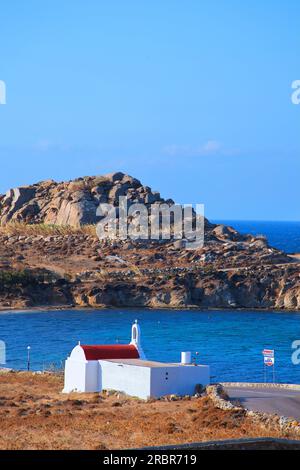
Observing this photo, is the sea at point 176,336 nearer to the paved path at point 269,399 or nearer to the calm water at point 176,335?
the calm water at point 176,335

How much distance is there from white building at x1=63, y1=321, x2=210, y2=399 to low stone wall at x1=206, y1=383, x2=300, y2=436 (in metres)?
1.21

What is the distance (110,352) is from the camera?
150 feet

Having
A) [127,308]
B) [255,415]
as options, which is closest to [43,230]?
[127,308]

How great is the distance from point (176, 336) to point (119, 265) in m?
28.1

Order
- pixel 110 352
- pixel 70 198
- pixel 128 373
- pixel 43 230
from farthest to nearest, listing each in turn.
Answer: pixel 70 198 → pixel 43 230 → pixel 110 352 → pixel 128 373

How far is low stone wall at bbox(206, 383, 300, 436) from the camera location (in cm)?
3478

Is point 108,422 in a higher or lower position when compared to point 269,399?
lower

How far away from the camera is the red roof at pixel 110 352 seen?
45.0 metres

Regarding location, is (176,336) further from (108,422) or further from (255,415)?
(108,422)

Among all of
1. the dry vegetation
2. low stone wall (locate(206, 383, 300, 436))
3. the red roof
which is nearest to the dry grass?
the red roof

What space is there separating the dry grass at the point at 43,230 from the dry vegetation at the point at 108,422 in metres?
73.3

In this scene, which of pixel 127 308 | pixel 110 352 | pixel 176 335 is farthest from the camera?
pixel 127 308

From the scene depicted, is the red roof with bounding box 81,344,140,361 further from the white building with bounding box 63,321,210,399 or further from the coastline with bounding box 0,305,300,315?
the coastline with bounding box 0,305,300,315
